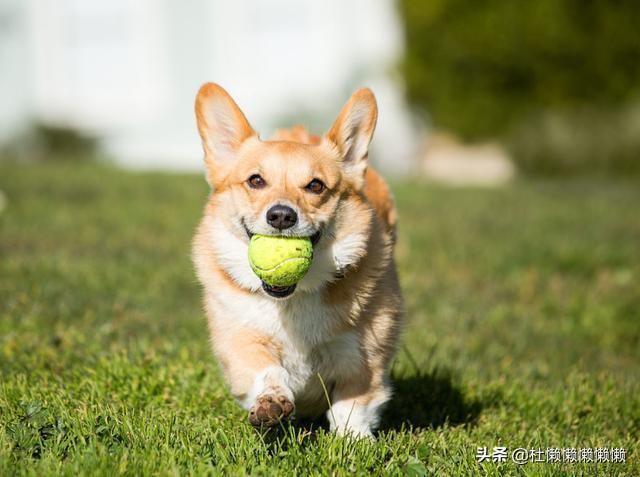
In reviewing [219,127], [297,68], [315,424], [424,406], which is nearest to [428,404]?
[424,406]

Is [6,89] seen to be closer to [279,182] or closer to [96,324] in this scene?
[96,324]

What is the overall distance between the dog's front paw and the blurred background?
13.4 meters

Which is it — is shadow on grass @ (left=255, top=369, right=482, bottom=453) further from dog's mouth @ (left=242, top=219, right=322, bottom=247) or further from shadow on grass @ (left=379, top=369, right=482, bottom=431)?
dog's mouth @ (left=242, top=219, right=322, bottom=247)

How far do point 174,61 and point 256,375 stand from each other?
45.9 feet

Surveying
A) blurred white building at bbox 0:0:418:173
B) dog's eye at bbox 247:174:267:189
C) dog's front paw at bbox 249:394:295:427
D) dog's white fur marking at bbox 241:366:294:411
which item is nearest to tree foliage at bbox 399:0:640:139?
blurred white building at bbox 0:0:418:173

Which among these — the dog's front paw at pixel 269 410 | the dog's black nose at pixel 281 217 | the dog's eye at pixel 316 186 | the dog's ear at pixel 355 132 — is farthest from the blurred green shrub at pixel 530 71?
the dog's front paw at pixel 269 410

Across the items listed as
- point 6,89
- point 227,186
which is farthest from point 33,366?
point 6,89

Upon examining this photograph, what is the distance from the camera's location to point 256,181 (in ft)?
10.9

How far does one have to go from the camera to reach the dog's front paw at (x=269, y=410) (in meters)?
2.76

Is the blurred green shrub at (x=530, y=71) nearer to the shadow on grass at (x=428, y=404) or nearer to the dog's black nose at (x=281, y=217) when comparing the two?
the shadow on grass at (x=428, y=404)

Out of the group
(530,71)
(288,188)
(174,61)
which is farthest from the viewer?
(530,71)

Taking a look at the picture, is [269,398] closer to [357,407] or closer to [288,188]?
[357,407]

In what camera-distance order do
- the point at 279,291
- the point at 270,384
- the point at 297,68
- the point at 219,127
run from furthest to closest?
1. the point at 297,68
2. the point at 219,127
3. the point at 279,291
4. the point at 270,384

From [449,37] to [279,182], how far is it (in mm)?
14320
